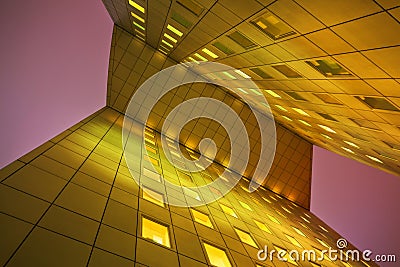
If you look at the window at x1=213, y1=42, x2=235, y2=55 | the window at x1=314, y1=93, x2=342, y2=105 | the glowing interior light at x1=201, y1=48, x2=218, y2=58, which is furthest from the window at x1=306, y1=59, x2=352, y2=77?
the glowing interior light at x1=201, y1=48, x2=218, y2=58

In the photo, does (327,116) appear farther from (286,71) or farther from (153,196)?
(153,196)

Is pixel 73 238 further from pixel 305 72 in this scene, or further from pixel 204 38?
pixel 204 38

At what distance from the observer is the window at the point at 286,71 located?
1021cm

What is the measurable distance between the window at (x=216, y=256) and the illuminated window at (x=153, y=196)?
1.71m

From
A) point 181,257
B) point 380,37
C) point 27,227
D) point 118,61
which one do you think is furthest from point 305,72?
point 118,61

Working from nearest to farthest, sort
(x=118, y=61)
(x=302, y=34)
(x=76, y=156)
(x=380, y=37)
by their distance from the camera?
(x=380, y=37)
(x=302, y=34)
(x=76, y=156)
(x=118, y=61)

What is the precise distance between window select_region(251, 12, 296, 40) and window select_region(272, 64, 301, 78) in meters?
1.95

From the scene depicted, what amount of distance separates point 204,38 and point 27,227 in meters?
10.2

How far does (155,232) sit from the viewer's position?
6645 millimetres

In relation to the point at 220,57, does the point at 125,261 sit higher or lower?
lower

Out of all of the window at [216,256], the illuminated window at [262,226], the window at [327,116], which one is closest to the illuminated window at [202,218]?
the window at [216,256]

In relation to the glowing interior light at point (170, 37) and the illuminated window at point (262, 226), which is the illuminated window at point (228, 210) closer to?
the illuminated window at point (262, 226)

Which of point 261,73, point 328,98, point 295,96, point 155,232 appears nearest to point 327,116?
point 295,96

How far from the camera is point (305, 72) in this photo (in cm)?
952
